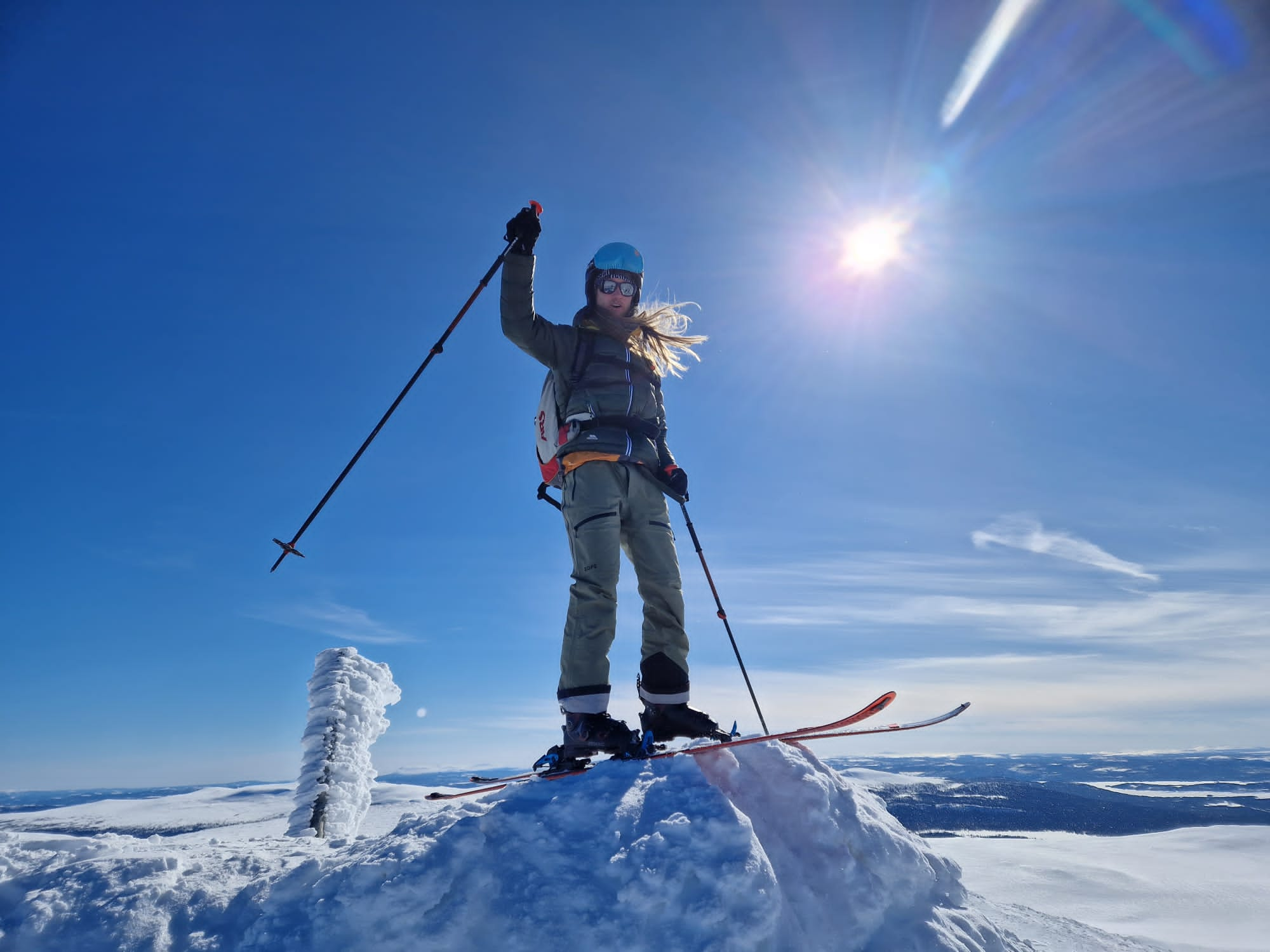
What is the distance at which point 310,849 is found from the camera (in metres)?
3.27

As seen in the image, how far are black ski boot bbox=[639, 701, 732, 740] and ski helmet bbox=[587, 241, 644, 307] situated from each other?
11.7 feet

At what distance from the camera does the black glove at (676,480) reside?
17.1 feet

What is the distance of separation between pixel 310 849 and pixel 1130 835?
16055 cm

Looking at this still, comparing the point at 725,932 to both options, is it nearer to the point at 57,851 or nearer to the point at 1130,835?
the point at 57,851

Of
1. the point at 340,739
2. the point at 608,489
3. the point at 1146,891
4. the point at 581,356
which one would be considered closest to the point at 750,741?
the point at 608,489

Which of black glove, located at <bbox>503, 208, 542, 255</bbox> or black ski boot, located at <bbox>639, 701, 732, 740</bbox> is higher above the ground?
black glove, located at <bbox>503, 208, 542, 255</bbox>

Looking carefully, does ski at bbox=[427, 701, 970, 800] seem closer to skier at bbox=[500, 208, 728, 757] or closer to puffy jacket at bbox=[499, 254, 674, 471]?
skier at bbox=[500, 208, 728, 757]

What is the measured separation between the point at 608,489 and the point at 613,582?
2.40 ft

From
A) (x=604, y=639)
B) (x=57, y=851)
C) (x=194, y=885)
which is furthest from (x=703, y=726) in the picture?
(x=57, y=851)

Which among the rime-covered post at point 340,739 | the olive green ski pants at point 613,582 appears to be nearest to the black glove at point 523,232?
the olive green ski pants at point 613,582

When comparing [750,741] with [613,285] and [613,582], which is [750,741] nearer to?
[613,582]

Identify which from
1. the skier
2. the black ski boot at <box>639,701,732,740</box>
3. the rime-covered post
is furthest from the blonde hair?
the rime-covered post

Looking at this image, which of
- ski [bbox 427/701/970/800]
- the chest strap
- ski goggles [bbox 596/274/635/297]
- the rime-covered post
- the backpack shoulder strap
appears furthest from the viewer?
the rime-covered post

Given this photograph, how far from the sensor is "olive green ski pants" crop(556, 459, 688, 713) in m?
4.34
